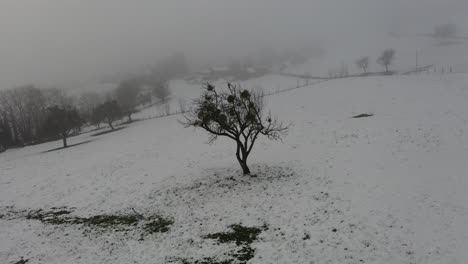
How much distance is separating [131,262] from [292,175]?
47.0 ft

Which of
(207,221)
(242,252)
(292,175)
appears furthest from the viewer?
(292,175)

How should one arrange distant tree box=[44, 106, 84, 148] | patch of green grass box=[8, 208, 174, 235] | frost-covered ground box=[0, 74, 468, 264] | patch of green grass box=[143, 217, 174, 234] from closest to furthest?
frost-covered ground box=[0, 74, 468, 264] → patch of green grass box=[143, 217, 174, 234] → patch of green grass box=[8, 208, 174, 235] → distant tree box=[44, 106, 84, 148]

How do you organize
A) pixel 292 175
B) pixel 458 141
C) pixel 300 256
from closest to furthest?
pixel 300 256, pixel 292 175, pixel 458 141

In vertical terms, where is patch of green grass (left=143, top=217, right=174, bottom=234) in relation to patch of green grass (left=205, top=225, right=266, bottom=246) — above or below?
above

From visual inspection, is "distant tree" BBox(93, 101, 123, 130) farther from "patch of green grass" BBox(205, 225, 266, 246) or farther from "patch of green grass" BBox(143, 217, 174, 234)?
"patch of green grass" BBox(205, 225, 266, 246)

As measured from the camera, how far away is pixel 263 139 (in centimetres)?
3950

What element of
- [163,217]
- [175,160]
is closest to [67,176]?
[175,160]

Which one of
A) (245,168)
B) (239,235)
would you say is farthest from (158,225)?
(245,168)

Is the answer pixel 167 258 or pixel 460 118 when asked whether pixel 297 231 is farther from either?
pixel 460 118

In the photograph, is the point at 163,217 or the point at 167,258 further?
the point at 163,217

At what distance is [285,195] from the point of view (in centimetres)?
1977

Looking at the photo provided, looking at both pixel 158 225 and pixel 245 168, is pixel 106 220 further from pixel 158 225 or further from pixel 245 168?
pixel 245 168

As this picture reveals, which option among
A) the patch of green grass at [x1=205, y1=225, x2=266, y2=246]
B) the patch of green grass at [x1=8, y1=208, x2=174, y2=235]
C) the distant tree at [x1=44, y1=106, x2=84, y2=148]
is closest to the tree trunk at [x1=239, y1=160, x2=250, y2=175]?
the patch of green grass at [x1=8, y1=208, x2=174, y2=235]

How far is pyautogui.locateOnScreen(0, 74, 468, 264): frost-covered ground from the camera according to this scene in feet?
45.4
